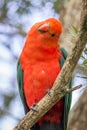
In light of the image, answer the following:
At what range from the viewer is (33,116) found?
249 cm

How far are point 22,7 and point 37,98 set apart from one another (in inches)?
71.1

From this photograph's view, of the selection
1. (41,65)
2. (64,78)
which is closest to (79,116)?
(41,65)

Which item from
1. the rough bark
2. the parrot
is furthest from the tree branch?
the rough bark

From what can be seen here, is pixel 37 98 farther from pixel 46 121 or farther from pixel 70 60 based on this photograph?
pixel 70 60

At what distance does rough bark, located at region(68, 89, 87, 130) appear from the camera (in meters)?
4.03

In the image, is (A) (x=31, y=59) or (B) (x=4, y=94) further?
(B) (x=4, y=94)

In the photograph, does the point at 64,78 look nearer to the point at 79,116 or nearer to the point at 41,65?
the point at 41,65

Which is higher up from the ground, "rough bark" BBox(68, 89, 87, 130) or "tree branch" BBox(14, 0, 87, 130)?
"tree branch" BBox(14, 0, 87, 130)

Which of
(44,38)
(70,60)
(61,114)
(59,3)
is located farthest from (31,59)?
(59,3)

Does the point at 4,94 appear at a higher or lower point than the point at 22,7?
lower

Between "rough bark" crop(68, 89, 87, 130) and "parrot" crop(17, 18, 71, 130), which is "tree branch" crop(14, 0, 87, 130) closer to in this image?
"parrot" crop(17, 18, 71, 130)

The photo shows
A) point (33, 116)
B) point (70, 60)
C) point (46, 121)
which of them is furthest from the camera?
point (46, 121)

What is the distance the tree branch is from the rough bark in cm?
151

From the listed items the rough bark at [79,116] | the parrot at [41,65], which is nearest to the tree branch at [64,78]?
the parrot at [41,65]
